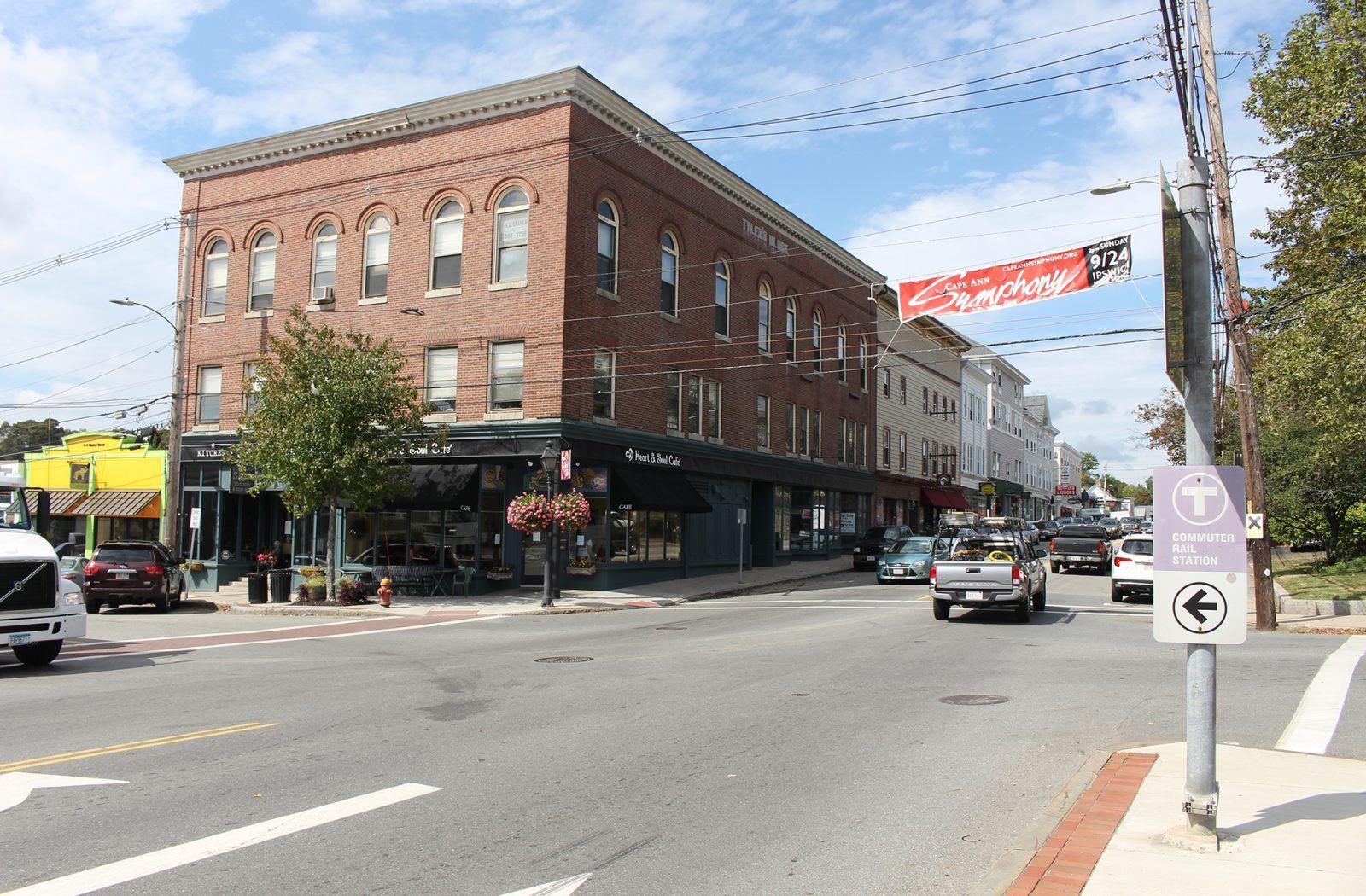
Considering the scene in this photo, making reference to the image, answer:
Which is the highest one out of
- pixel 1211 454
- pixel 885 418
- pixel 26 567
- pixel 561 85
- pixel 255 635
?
pixel 561 85

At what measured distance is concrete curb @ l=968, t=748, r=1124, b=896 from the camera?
5039 millimetres

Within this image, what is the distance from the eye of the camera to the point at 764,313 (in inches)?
1470

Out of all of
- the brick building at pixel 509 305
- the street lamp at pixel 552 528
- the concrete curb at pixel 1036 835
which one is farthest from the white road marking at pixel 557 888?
the brick building at pixel 509 305

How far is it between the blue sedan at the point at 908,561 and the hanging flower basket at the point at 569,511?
10.5 m

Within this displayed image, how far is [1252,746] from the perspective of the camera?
27.3 ft

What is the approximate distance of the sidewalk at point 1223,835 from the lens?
491 cm

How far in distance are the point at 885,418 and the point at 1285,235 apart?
2321 cm

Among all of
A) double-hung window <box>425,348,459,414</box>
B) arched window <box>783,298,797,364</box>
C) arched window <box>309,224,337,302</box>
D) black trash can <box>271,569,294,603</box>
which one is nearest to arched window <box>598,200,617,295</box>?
double-hung window <box>425,348,459,414</box>

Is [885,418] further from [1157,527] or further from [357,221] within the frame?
[1157,527]

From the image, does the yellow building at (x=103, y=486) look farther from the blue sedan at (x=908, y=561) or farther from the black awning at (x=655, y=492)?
the blue sedan at (x=908, y=561)

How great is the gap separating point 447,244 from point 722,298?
33.6ft

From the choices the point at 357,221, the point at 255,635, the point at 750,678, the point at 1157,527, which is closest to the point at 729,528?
the point at 357,221

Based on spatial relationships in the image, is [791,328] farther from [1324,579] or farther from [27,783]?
[27,783]

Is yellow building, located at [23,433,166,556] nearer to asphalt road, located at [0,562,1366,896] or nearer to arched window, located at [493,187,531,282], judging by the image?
arched window, located at [493,187,531,282]
